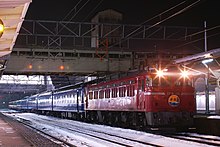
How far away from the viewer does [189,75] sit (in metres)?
20.3

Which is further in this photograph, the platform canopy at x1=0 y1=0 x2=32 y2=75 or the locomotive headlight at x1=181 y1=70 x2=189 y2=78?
the locomotive headlight at x1=181 y1=70 x2=189 y2=78


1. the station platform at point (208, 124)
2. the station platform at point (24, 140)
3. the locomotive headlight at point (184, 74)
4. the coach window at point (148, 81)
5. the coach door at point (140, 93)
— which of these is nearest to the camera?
the station platform at point (24, 140)

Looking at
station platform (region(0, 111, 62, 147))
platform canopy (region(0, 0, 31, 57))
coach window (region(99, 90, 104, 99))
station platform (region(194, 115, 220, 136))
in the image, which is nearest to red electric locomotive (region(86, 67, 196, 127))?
station platform (region(194, 115, 220, 136))

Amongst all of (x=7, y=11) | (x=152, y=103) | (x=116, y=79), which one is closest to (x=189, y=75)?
(x=152, y=103)

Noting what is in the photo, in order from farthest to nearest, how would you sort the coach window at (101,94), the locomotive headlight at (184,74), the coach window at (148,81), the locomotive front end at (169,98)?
the coach window at (101,94)
the locomotive headlight at (184,74)
the coach window at (148,81)
the locomotive front end at (169,98)

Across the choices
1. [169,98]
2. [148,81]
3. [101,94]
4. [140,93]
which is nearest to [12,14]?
[148,81]

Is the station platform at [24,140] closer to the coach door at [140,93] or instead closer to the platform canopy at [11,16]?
the platform canopy at [11,16]

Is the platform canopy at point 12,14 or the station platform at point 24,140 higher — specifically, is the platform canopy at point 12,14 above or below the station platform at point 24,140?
above

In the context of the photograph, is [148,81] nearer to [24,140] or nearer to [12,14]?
[24,140]

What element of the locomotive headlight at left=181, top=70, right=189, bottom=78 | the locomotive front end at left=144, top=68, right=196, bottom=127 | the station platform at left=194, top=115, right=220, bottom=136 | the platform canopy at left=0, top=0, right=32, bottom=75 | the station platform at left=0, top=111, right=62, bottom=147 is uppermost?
the platform canopy at left=0, top=0, right=32, bottom=75

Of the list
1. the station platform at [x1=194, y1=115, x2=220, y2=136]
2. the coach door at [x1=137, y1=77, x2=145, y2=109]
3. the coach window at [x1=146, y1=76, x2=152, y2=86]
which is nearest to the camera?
the station platform at [x1=194, y1=115, x2=220, y2=136]

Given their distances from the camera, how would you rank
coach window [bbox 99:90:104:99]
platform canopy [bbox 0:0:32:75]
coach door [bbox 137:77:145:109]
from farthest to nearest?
1. coach window [bbox 99:90:104:99]
2. coach door [bbox 137:77:145:109]
3. platform canopy [bbox 0:0:32:75]

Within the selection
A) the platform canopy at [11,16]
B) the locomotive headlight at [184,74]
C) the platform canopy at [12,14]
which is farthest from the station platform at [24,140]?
the locomotive headlight at [184,74]

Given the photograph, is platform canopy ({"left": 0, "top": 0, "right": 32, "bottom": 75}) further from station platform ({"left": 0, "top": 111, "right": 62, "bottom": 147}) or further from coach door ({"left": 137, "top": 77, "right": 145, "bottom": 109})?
coach door ({"left": 137, "top": 77, "right": 145, "bottom": 109})
